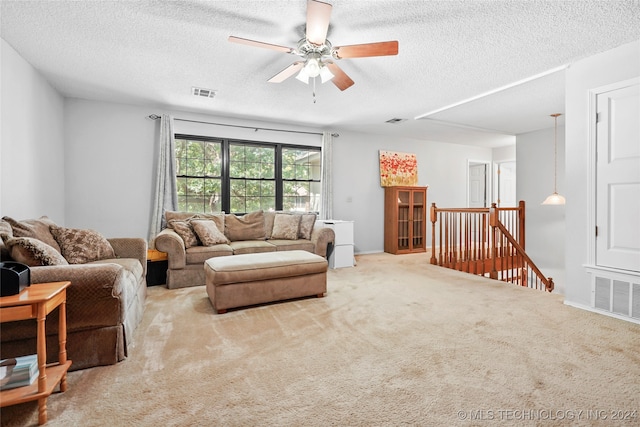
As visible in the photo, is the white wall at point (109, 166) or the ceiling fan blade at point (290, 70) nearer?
the ceiling fan blade at point (290, 70)

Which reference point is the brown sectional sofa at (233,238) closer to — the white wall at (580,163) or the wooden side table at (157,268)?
the wooden side table at (157,268)

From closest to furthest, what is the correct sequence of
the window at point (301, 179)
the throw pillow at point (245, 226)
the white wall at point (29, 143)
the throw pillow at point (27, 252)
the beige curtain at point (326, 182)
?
the throw pillow at point (27, 252) < the white wall at point (29, 143) < the throw pillow at point (245, 226) < the window at point (301, 179) < the beige curtain at point (326, 182)

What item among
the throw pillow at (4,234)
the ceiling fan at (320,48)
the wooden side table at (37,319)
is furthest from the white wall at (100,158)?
the ceiling fan at (320,48)

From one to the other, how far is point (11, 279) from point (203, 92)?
3122mm

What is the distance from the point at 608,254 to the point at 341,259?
10.3ft

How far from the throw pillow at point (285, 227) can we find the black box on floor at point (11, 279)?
10.9 feet

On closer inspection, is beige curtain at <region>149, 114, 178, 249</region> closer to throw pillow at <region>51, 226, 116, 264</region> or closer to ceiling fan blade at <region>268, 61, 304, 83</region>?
throw pillow at <region>51, 226, 116, 264</region>

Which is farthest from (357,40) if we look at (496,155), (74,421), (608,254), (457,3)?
(496,155)

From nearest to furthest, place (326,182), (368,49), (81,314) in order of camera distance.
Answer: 1. (81,314)
2. (368,49)
3. (326,182)

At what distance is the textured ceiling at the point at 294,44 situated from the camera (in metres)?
2.28

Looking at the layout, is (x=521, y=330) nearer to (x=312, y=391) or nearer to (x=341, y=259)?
(x=312, y=391)

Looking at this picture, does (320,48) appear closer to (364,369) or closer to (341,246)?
(364,369)

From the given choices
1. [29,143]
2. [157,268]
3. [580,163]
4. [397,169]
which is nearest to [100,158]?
[29,143]

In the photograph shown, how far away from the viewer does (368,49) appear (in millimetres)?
2350
